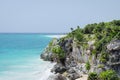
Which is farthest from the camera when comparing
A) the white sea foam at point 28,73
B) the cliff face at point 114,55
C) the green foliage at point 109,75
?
the white sea foam at point 28,73

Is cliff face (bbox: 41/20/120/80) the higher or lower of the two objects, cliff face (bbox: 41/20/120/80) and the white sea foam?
the higher

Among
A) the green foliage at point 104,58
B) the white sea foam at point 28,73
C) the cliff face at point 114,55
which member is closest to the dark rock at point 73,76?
the white sea foam at point 28,73

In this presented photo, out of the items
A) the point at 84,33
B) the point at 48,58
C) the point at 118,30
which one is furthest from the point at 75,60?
the point at 48,58

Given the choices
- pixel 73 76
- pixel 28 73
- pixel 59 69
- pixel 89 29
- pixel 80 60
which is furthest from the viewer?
pixel 89 29

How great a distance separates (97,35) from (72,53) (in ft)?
31.6

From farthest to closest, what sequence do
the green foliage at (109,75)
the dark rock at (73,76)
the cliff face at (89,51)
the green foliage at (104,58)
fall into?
the dark rock at (73,76), the green foliage at (104,58), the cliff face at (89,51), the green foliage at (109,75)

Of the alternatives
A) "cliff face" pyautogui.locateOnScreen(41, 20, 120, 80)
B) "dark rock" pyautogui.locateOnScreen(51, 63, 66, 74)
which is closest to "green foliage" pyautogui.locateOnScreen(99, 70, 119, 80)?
"cliff face" pyautogui.locateOnScreen(41, 20, 120, 80)

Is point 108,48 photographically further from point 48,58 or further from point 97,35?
point 48,58

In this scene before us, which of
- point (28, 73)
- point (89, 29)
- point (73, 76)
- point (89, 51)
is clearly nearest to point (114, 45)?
point (89, 51)

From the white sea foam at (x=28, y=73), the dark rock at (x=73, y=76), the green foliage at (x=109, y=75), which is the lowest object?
the white sea foam at (x=28, y=73)

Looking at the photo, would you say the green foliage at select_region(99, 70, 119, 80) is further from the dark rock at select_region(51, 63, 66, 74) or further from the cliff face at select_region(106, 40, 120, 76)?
the dark rock at select_region(51, 63, 66, 74)

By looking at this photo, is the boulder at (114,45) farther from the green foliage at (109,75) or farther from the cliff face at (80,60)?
the green foliage at (109,75)

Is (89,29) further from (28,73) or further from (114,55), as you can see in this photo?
(114,55)

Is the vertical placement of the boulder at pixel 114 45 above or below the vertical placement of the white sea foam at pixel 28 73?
above
